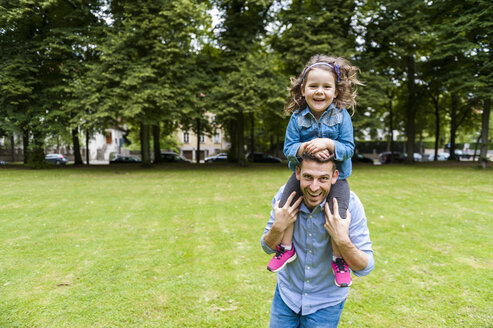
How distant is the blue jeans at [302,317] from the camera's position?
2234 millimetres

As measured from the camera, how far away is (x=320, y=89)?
2.14 m

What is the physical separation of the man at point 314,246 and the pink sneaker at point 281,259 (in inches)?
2.2

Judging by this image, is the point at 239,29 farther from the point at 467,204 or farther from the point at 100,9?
the point at 467,204

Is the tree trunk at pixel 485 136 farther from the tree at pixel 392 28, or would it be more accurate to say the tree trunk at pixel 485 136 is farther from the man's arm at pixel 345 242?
the man's arm at pixel 345 242

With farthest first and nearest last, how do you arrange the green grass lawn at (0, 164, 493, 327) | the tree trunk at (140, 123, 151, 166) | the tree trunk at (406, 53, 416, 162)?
the tree trunk at (406, 53, 416, 162)
the tree trunk at (140, 123, 151, 166)
the green grass lawn at (0, 164, 493, 327)

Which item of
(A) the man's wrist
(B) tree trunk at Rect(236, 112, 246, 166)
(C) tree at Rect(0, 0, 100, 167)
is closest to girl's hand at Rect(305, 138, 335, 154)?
(A) the man's wrist

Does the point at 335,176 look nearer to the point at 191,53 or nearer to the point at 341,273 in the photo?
the point at 341,273

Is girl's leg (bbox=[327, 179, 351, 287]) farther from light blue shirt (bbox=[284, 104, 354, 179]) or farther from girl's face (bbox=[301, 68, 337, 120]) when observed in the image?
girl's face (bbox=[301, 68, 337, 120])

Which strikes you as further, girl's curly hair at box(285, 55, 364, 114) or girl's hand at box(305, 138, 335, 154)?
girl's curly hair at box(285, 55, 364, 114)

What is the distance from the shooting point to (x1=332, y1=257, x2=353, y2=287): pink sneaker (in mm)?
2125

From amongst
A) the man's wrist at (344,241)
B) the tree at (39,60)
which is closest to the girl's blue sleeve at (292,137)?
the man's wrist at (344,241)

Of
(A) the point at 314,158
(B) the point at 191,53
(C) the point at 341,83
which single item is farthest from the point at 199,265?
(B) the point at 191,53

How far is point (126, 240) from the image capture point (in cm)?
768

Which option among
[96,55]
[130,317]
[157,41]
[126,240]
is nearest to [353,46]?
[157,41]
